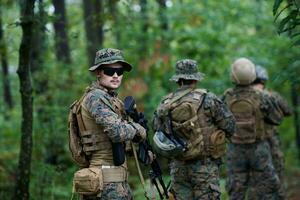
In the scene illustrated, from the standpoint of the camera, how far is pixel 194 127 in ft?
24.6

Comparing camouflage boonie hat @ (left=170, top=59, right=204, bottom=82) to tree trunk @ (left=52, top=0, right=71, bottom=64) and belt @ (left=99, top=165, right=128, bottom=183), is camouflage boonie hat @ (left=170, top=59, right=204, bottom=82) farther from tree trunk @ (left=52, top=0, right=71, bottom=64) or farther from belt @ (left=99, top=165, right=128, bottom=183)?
tree trunk @ (left=52, top=0, right=71, bottom=64)

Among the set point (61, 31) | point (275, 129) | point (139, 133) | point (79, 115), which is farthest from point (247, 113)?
point (61, 31)

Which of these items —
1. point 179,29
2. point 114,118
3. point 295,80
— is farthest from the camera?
point 179,29

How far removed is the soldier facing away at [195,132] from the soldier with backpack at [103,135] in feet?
4.88

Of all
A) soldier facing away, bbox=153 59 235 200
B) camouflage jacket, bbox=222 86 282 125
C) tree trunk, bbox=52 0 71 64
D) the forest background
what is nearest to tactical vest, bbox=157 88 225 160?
soldier facing away, bbox=153 59 235 200

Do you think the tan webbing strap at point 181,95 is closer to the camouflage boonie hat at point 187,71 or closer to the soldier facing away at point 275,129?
the camouflage boonie hat at point 187,71

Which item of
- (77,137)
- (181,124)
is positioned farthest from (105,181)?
(181,124)

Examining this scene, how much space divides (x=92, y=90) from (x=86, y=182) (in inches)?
38.2

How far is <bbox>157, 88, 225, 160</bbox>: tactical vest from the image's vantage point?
24.6 feet

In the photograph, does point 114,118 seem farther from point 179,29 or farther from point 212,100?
point 179,29

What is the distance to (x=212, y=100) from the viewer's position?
7.52m

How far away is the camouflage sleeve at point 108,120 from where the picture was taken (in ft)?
18.8

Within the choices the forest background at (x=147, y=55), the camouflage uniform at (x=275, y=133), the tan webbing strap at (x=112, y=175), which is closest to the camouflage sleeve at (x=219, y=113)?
the tan webbing strap at (x=112, y=175)

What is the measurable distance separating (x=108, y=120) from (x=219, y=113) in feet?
7.30
